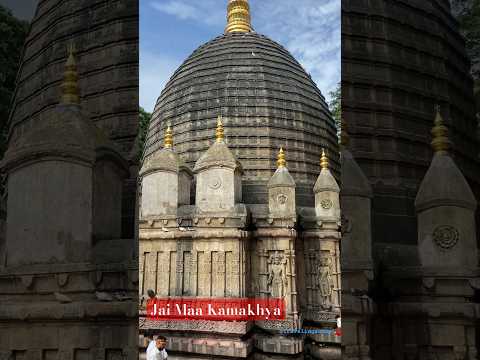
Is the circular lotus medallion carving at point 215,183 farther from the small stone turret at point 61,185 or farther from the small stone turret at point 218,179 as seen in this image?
the small stone turret at point 61,185

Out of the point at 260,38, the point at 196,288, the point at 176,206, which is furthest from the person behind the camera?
the point at 260,38

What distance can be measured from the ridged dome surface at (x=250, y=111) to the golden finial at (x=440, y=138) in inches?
334

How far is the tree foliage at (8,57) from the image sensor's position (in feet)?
8.29

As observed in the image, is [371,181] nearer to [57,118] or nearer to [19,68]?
[57,118]

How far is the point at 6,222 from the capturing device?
2219mm

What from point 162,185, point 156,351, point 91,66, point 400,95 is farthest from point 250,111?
point 156,351

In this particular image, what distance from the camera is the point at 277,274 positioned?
29.3 feet

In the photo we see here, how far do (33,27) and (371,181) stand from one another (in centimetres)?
226

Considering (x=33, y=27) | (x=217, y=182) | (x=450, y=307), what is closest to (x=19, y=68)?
(x=33, y=27)

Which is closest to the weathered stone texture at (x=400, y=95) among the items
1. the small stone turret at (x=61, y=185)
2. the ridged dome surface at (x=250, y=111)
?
the small stone turret at (x=61, y=185)

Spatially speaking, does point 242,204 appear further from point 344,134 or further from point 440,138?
point 344,134

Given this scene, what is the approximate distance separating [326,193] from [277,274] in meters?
3.92

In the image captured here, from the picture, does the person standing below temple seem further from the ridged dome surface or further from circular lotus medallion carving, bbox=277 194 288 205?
the ridged dome surface

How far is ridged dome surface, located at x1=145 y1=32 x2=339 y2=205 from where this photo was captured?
11883 mm
